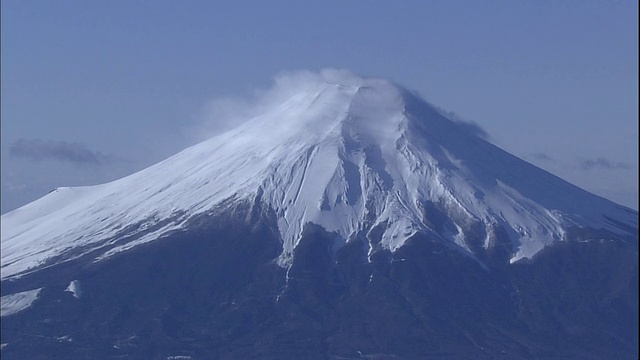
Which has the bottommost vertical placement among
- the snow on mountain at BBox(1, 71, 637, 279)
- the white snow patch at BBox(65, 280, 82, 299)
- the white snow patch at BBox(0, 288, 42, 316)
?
the white snow patch at BBox(0, 288, 42, 316)

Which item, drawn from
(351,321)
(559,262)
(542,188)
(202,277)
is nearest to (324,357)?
(351,321)

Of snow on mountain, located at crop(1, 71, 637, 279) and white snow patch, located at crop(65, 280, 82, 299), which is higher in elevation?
snow on mountain, located at crop(1, 71, 637, 279)

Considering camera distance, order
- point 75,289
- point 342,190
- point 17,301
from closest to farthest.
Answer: point 17,301, point 75,289, point 342,190

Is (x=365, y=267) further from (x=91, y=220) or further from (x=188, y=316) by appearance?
Answer: (x=91, y=220)

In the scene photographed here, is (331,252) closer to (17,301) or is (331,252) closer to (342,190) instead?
(342,190)

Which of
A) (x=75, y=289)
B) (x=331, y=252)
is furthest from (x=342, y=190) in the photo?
(x=75, y=289)

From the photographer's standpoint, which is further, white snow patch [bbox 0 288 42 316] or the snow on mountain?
the snow on mountain
